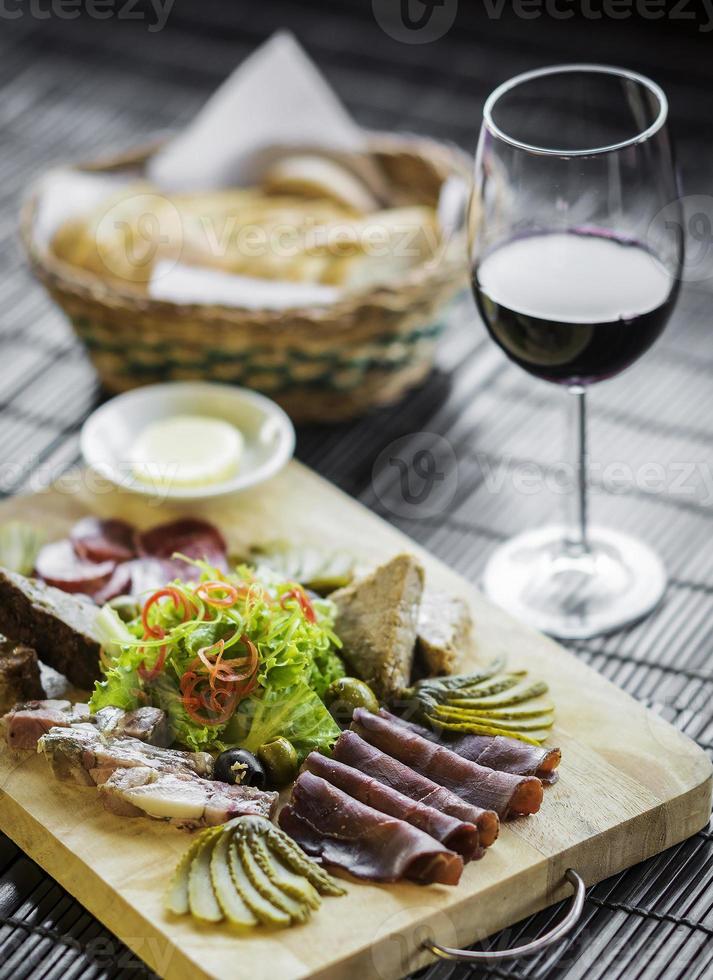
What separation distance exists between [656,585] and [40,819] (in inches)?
54.5

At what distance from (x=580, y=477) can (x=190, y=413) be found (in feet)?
3.31

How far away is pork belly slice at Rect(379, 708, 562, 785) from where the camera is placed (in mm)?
2320

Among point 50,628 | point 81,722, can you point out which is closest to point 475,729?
point 81,722

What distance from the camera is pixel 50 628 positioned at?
8.32 feet

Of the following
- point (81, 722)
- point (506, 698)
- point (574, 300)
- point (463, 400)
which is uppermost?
point (574, 300)

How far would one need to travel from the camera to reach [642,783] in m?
2.34

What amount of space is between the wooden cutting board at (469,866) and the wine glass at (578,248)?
364 mm

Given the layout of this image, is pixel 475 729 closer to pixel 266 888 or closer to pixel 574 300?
pixel 266 888

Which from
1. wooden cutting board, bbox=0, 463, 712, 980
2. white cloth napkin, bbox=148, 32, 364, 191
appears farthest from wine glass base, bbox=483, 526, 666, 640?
white cloth napkin, bbox=148, 32, 364, 191

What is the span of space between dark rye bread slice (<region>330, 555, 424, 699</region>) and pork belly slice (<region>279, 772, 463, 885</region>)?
324mm

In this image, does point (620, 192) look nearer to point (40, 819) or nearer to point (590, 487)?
point (590, 487)

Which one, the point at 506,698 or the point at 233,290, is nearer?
the point at 506,698

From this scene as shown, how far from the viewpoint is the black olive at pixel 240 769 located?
2.30 m

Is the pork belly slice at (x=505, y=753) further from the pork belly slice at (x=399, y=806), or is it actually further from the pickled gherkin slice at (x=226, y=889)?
the pickled gherkin slice at (x=226, y=889)
